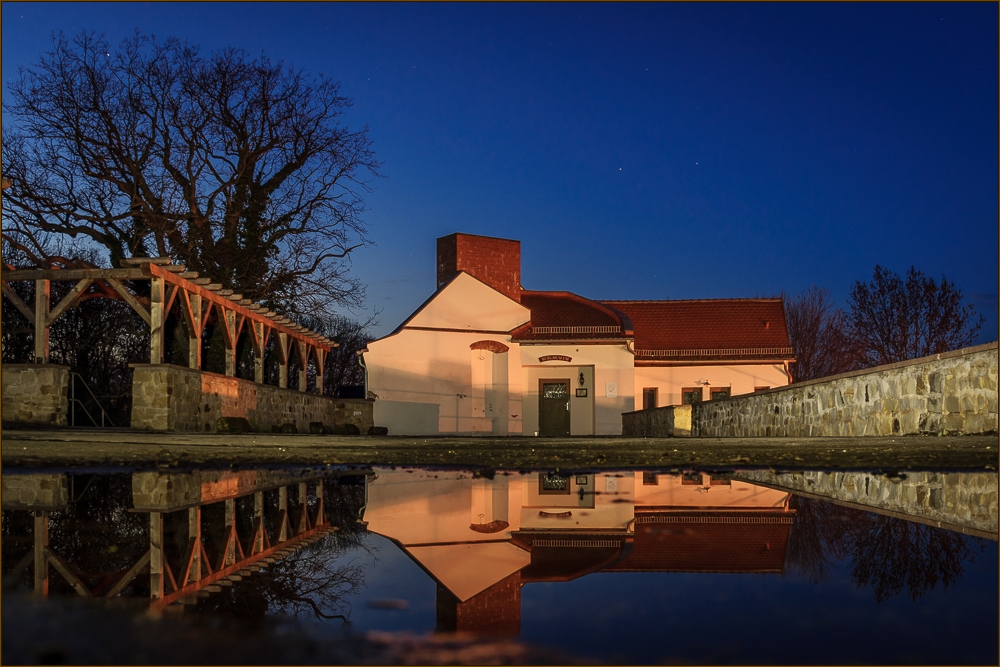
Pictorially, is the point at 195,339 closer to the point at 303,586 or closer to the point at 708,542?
the point at 708,542

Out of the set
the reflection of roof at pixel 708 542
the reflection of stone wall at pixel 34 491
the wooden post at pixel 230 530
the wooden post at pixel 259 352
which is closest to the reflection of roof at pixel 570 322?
the wooden post at pixel 259 352

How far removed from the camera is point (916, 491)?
163 inches

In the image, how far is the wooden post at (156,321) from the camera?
14.7m

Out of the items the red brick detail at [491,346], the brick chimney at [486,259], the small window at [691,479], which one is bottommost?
the small window at [691,479]

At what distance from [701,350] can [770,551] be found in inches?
1223

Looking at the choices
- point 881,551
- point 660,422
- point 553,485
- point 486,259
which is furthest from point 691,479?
point 486,259

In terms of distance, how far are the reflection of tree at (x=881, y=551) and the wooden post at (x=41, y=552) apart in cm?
187

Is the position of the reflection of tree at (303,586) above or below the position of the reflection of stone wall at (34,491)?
below

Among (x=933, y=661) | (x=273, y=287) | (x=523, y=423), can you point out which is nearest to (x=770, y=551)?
(x=933, y=661)

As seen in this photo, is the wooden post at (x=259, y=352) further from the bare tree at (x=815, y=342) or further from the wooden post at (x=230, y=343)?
the bare tree at (x=815, y=342)

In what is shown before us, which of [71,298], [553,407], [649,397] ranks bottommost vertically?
[553,407]

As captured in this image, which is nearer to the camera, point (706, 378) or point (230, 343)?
point (230, 343)

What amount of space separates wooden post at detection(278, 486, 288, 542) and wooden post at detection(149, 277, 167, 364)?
10877 millimetres

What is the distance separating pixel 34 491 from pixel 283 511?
1605 millimetres
